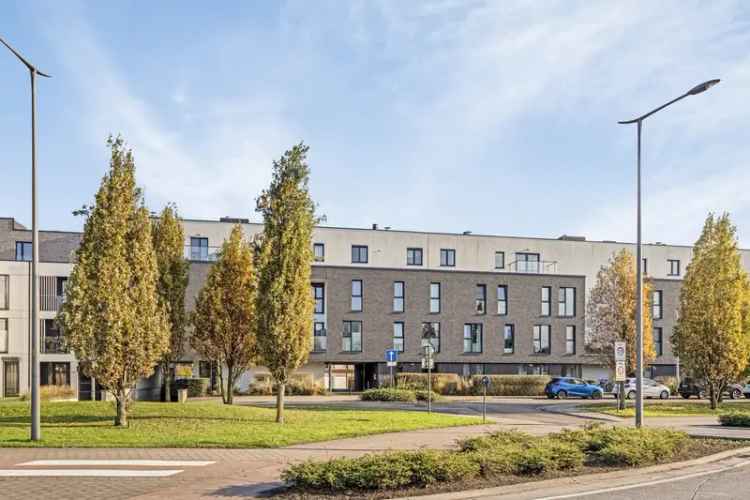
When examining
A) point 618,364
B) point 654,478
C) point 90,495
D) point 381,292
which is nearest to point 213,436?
point 90,495

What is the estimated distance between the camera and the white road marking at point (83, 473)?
40.6 feet

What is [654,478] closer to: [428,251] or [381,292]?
[381,292]

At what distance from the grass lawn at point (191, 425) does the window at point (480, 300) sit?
28.5 meters

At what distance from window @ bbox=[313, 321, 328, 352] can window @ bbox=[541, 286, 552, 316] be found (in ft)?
49.9

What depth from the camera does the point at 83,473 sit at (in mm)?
12516

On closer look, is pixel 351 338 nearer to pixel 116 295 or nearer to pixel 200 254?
pixel 200 254

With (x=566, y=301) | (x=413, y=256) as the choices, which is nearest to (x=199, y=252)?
(x=413, y=256)

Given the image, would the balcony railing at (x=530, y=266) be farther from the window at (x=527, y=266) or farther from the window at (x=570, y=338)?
the window at (x=570, y=338)

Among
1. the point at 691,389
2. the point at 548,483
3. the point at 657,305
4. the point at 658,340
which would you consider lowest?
the point at 691,389

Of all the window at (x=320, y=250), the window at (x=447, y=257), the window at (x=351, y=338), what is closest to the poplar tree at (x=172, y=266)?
the window at (x=351, y=338)

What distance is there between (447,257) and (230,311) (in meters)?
30.5

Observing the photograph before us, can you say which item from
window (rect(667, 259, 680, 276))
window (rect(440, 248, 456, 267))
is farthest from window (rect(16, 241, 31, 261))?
window (rect(667, 259, 680, 276))

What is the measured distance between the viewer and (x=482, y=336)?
5406 cm

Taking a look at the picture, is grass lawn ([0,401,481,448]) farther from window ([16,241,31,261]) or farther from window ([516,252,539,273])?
window ([516,252,539,273])
